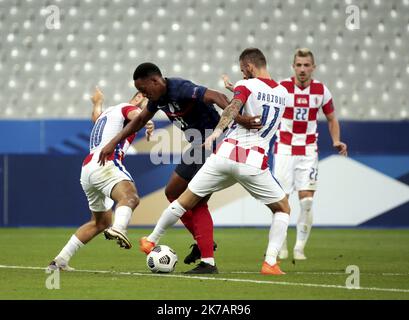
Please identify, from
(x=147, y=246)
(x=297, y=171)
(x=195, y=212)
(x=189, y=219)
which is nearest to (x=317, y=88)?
(x=297, y=171)

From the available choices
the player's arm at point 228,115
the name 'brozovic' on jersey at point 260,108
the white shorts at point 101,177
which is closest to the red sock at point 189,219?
the white shorts at point 101,177

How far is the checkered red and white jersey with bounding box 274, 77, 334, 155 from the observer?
11.2m

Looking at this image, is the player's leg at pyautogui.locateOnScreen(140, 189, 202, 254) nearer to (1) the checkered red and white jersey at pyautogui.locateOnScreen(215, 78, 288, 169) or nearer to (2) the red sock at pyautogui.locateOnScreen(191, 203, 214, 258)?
(2) the red sock at pyautogui.locateOnScreen(191, 203, 214, 258)

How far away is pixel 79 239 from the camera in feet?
29.2

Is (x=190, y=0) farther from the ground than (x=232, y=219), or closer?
farther from the ground

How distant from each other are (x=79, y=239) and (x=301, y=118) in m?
3.53

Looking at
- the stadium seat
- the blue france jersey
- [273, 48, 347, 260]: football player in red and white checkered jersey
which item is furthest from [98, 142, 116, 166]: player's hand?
the stadium seat

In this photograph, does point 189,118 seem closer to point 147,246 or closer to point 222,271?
point 147,246

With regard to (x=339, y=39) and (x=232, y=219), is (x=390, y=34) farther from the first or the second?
(x=232, y=219)

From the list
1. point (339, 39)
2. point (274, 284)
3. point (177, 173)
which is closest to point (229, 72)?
point (339, 39)

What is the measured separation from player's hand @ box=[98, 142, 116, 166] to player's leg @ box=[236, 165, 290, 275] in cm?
110

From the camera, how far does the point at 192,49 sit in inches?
760
